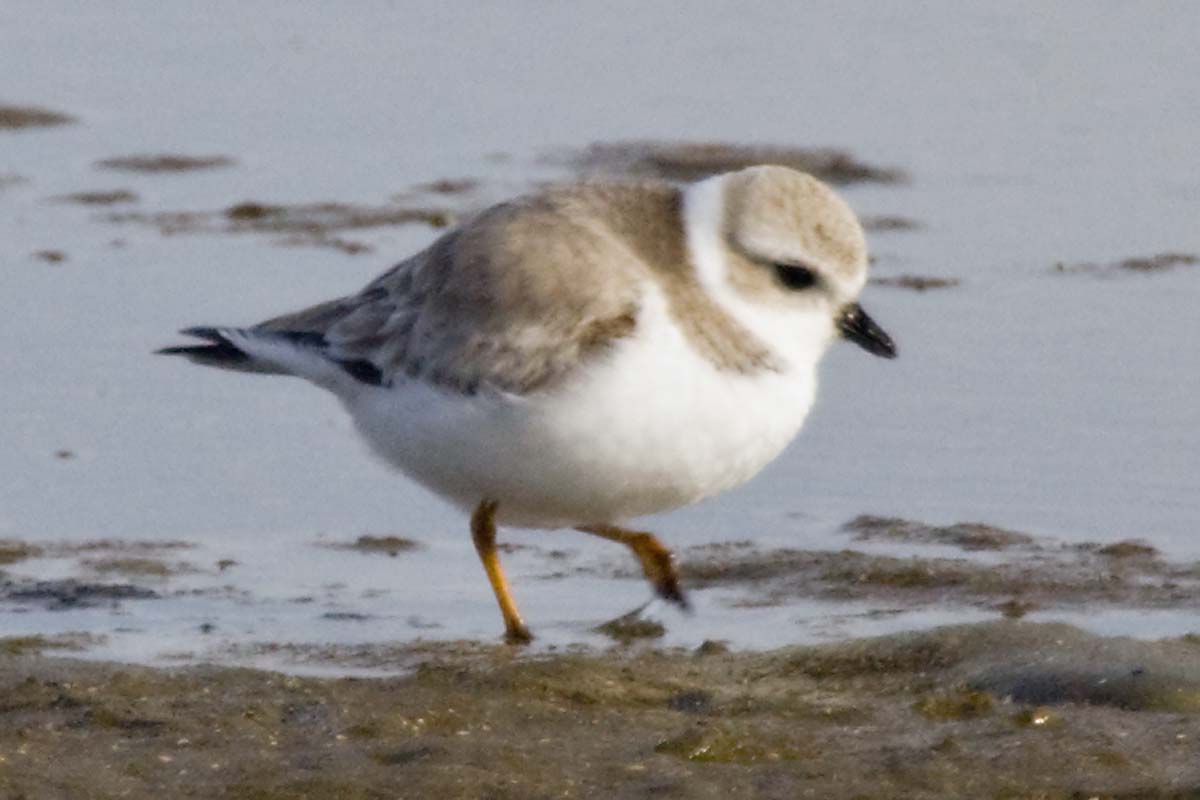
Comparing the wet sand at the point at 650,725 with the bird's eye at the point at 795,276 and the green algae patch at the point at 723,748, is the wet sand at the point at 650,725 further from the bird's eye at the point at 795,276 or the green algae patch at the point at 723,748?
the bird's eye at the point at 795,276

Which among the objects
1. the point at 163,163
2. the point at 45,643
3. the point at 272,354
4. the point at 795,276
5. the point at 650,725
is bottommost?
the point at 45,643

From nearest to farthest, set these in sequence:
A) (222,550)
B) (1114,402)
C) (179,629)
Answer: (179,629), (222,550), (1114,402)

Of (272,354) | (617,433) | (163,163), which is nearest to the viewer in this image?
(617,433)

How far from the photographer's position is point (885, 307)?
7.98m

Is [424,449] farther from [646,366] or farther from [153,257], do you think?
[153,257]

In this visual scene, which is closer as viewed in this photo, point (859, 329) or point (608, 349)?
point (608, 349)

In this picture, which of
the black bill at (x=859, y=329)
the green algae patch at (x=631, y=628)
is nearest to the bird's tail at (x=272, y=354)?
the green algae patch at (x=631, y=628)

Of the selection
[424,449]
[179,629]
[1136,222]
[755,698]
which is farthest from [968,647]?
[1136,222]

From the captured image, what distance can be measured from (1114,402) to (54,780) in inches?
145

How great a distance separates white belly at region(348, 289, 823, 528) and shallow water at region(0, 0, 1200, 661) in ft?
1.37

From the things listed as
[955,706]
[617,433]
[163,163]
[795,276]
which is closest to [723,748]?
[955,706]

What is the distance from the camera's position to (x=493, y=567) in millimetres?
5691

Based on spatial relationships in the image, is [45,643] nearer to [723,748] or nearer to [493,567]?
[493,567]

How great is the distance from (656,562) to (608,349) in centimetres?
71
